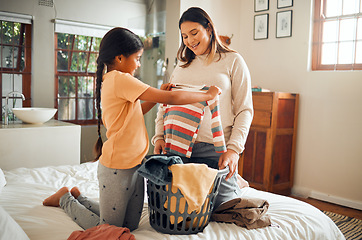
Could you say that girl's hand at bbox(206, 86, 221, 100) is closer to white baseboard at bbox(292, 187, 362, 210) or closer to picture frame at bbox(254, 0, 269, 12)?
white baseboard at bbox(292, 187, 362, 210)

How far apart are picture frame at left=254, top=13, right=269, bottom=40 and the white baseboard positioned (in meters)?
1.79

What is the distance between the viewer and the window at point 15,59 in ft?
12.8

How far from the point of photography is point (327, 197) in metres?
3.47

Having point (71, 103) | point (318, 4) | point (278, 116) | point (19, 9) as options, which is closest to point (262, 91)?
point (278, 116)

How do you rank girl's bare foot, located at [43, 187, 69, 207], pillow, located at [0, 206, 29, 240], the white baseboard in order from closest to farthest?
pillow, located at [0, 206, 29, 240]
girl's bare foot, located at [43, 187, 69, 207]
the white baseboard

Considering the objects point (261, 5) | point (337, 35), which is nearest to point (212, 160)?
point (337, 35)

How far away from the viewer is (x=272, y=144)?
3459 mm

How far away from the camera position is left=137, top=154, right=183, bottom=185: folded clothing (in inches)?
50.2

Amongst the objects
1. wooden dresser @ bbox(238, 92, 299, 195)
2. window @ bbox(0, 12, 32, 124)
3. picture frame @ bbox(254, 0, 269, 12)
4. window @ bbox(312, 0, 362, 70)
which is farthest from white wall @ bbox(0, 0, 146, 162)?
window @ bbox(312, 0, 362, 70)

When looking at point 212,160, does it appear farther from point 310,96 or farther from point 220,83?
point 310,96

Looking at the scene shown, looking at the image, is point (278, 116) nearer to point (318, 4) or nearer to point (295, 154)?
point (295, 154)

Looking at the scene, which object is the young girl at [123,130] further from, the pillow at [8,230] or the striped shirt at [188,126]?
the pillow at [8,230]

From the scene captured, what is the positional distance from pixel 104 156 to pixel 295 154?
286 cm

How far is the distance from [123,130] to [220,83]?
0.52 m
